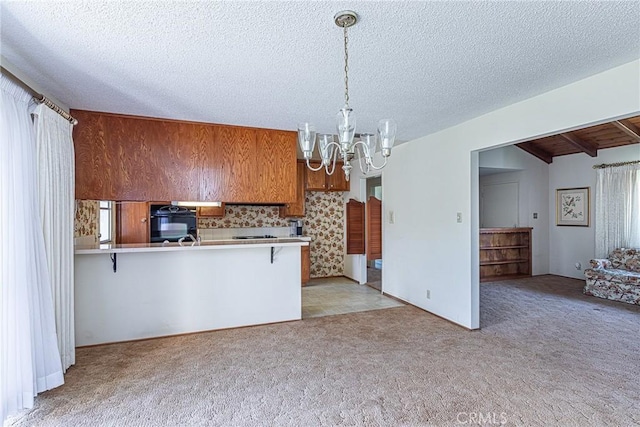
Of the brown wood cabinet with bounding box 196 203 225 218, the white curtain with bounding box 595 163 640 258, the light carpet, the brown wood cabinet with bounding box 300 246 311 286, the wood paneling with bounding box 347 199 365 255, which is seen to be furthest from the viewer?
the wood paneling with bounding box 347 199 365 255

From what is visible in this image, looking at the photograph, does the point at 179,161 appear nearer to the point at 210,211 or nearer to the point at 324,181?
the point at 210,211

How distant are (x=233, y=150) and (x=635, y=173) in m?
6.58

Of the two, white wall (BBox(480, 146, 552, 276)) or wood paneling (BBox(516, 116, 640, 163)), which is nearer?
wood paneling (BBox(516, 116, 640, 163))

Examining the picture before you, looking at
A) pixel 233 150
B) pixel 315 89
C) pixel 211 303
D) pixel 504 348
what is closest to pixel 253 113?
pixel 233 150

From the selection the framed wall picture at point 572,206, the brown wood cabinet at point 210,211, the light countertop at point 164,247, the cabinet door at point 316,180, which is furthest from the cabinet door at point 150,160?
the framed wall picture at point 572,206

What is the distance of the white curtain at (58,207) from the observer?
2.45 meters

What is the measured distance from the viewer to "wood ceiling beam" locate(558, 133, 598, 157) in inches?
231

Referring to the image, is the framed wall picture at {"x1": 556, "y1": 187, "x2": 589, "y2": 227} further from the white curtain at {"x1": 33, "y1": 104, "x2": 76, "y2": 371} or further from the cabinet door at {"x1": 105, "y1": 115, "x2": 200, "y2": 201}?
the white curtain at {"x1": 33, "y1": 104, "x2": 76, "y2": 371}

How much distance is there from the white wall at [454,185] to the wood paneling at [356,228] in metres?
0.95

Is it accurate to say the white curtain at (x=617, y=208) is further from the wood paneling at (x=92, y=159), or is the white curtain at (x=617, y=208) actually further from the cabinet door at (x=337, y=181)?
the wood paneling at (x=92, y=159)

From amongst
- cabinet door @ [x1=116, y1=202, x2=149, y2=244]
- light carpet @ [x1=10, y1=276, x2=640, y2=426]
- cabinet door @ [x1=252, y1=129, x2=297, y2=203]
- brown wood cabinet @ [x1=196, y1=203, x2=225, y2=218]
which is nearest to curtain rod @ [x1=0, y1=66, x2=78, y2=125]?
cabinet door @ [x1=252, y1=129, x2=297, y2=203]

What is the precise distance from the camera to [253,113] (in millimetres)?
3422

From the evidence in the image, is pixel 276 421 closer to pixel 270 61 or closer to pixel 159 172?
pixel 270 61

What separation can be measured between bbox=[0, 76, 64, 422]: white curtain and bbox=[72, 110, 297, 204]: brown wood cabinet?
115 cm
